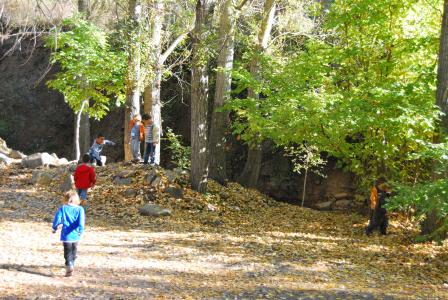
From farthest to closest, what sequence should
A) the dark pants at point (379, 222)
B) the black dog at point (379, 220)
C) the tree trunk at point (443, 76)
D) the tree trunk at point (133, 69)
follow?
1. the tree trunk at point (133, 69)
2. the dark pants at point (379, 222)
3. the black dog at point (379, 220)
4. the tree trunk at point (443, 76)

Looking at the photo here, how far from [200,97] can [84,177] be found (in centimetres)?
366

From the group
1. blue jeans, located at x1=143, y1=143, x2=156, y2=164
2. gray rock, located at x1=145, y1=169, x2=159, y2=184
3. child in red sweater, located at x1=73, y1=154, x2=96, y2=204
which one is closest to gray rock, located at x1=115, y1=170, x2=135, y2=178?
gray rock, located at x1=145, y1=169, x2=159, y2=184

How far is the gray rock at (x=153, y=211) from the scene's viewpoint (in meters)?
11.3

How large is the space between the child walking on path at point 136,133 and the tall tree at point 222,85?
2126mm

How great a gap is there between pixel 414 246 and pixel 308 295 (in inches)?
186

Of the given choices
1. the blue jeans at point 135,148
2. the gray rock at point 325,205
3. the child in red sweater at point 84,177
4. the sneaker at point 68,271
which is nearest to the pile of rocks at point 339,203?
the gray rock at point 325,205

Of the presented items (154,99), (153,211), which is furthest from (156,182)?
(154,99)

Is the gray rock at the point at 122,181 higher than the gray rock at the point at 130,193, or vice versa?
the gray rock at the point at 122,181

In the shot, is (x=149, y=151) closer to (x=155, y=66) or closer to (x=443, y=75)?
(x=155, y=66)

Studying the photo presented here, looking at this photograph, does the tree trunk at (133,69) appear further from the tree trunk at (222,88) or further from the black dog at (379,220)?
the black dog at (379,220)

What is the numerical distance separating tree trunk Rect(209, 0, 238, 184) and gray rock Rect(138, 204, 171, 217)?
3.14 metres

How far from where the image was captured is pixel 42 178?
13.9 metres

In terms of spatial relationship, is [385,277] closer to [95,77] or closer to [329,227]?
[329,227]

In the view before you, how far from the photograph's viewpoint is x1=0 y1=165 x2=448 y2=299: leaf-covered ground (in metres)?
6.57
